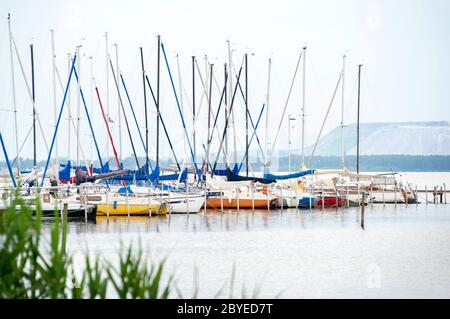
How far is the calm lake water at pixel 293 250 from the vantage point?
27188 millimetres

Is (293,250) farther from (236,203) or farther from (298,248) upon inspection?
(236,203)

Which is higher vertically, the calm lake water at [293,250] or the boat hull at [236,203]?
the boat hull at [236,203]

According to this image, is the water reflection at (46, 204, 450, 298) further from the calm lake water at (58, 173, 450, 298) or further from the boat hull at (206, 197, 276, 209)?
the boat hull at (206, 197, 276, 209)

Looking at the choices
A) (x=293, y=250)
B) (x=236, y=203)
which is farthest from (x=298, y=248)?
(x=236, y=203)

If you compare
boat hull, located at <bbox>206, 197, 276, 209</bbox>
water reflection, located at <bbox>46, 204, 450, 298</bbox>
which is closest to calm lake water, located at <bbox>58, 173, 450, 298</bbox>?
water reflection, located at <bbox>46, 204, 450, 298</bbox>

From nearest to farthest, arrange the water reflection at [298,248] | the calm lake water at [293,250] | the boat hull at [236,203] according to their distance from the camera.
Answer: the calm lake water at [293,250] < the water reflection at [298,248] < the boat hull at [236,203]

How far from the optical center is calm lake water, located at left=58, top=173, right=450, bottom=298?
27.2 m

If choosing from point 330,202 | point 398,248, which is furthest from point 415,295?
point 330,202

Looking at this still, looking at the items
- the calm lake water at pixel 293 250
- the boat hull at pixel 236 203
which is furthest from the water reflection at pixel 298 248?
the boat hull at pixel 236 203

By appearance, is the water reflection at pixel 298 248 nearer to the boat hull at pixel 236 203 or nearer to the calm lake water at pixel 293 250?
the calm lake water at pixel 293 250

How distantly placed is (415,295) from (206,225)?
22.0 m

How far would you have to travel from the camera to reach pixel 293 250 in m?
37.5
